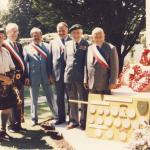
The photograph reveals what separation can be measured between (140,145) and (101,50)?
6.25 feet

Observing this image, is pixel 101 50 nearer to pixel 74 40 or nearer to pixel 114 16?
pixel 74 40

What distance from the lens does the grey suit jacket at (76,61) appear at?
25.2 feet

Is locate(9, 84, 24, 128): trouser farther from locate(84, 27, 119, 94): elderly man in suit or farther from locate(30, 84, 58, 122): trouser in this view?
locate(84, 27, 119, 94): elderly man in suit

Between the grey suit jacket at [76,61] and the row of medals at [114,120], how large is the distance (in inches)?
32.7

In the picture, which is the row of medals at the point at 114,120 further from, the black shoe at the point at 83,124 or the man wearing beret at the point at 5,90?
the man wearing beret at the point at 5,90

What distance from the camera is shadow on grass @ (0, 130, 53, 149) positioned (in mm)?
7199

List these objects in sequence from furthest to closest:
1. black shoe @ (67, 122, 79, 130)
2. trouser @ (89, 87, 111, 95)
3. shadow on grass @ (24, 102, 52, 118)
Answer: shadow on grass @ (24, 102, 52, 118)
black shoe @ (67, 122, 79, 130)
trouser @ (89, 87, 111, 95)

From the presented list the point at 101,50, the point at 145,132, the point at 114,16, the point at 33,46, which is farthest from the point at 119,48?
the point at 145,132

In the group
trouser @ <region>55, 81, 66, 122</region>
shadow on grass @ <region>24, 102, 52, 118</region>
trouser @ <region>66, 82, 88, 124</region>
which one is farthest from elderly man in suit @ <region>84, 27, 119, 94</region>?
shadow on grass @ <region>24, 102, 52, 118</region>

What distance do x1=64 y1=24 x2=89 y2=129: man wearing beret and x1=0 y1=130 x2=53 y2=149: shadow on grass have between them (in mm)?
600

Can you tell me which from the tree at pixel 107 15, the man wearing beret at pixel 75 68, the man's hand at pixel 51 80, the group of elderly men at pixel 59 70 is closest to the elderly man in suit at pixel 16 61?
the group of elderly men at pixel 59 70

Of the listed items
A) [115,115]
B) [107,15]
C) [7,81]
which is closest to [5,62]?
[7,81]

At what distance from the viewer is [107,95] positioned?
6973 mm

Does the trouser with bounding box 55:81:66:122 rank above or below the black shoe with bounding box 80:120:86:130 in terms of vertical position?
above
